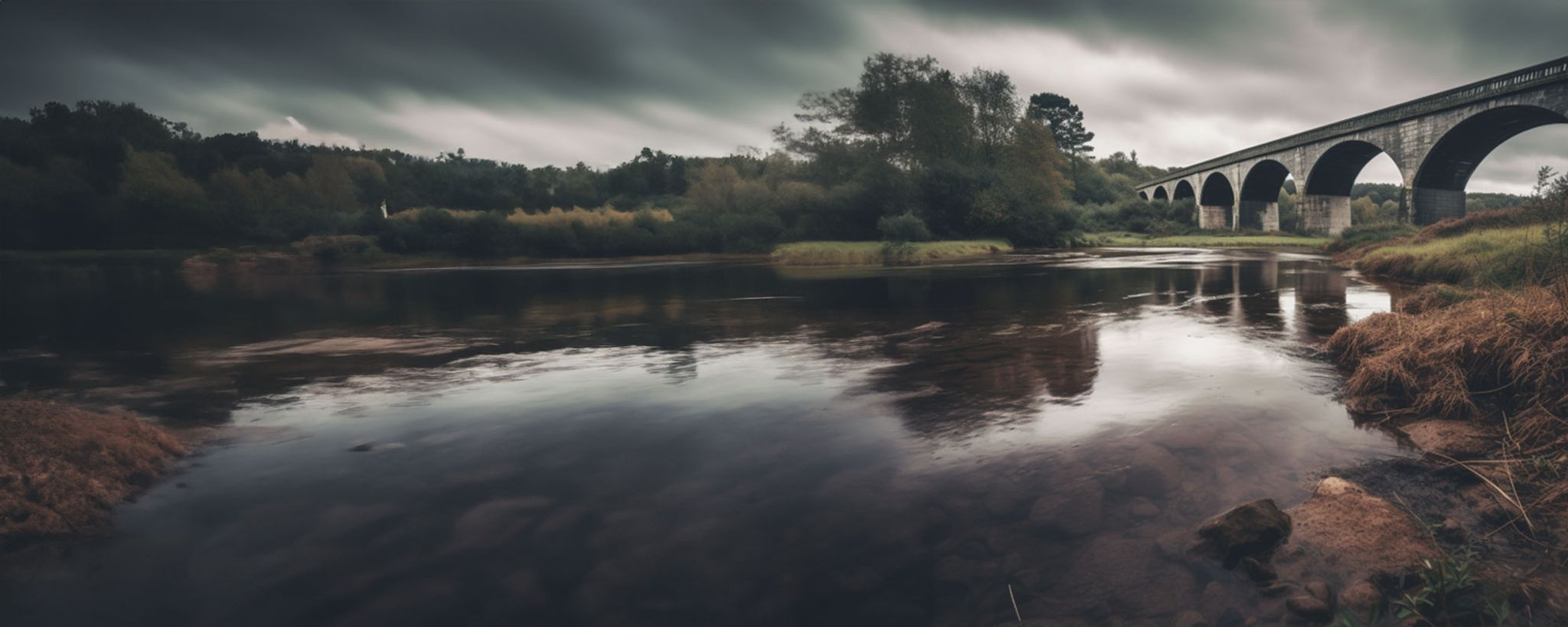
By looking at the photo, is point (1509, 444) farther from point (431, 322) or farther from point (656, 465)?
point (431, 322)

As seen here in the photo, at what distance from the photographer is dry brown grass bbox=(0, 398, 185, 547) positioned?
4137mm

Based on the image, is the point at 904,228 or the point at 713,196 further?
the point at 713,196

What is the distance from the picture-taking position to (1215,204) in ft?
291

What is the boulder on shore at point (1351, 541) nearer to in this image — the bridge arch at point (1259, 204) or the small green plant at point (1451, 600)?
the small green plant at point (1451, 600)

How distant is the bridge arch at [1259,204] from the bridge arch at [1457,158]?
2922 centimetres

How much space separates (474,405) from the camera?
7328 millimetres

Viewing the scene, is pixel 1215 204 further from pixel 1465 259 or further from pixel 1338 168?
pixel 1465 259

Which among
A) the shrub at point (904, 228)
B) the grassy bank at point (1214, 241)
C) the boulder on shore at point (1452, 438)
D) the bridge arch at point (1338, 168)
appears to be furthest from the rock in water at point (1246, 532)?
the bridge arch at point (1338, 168)

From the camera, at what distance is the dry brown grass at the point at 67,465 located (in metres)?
4.14

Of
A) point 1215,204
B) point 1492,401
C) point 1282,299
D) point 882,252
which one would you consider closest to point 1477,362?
point 1492,401

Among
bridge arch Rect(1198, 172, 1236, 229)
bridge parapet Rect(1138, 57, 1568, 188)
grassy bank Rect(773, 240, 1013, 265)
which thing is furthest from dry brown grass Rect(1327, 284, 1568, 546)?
bridge arch Rect(1198, 172, 1236, 229)

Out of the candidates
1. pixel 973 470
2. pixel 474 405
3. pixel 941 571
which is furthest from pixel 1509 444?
pixel 474 405

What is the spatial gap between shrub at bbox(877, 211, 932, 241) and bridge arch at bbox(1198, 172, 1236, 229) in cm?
6217

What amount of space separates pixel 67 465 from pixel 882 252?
120ft
